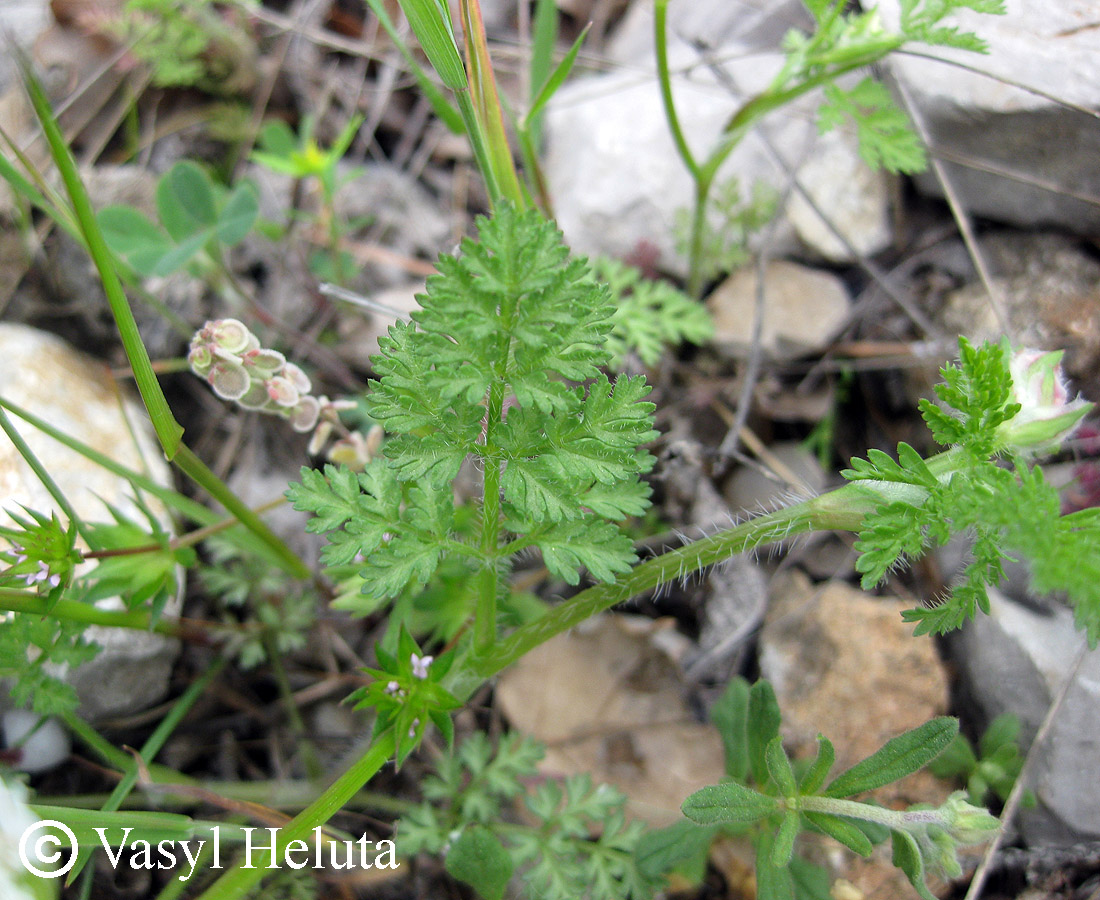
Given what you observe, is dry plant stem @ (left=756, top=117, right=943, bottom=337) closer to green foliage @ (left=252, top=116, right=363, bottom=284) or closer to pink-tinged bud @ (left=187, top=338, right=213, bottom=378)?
green foliage @ (left=252, top=116, right=363, bottom=284)

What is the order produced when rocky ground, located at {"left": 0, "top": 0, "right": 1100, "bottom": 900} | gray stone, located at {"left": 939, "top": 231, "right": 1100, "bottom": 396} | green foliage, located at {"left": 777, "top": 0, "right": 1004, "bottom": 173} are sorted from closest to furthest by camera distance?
green foliage, located at {"left": 777, "top": 0, "right": 1004, "bottom": 173}, rocky ground, located at {"left": 0, "top": 0, "right": 1100, "bottom": 900}, gray stone, located at {"left": 939, "top": 231, "right": 1100, "bottom": 396}

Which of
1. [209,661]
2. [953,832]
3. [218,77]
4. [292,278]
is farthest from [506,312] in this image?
[218,77]

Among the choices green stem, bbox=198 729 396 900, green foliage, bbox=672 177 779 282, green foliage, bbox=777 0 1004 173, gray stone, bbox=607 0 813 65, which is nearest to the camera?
green stem, bbox=198 729 396 900

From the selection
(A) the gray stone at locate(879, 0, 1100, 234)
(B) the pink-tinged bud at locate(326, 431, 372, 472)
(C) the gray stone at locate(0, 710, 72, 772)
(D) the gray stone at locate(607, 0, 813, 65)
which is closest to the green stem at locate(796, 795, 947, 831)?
(B) the pink-tinged bud at locate(326, 431, 372, 472)

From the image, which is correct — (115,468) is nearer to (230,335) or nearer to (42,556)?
(42,556)

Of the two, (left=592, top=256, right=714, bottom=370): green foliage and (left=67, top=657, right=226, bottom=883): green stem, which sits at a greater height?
(left=592, top=256, right=714, bottom=370): green foliage

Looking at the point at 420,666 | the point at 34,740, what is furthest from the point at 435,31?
the point at 34,740
